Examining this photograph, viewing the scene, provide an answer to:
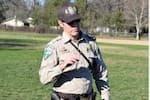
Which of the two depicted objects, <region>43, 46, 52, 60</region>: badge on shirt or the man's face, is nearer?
the man's face

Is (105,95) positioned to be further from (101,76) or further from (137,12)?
(137,12)

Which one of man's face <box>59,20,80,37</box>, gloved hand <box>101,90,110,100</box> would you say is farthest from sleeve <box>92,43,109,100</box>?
man's face <box>59,20,80,37</box>

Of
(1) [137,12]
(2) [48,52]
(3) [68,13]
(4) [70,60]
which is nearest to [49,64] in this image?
(2) [48,52]

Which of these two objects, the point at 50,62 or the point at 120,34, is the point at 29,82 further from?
the point at 120,34

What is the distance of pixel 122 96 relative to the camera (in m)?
13.8

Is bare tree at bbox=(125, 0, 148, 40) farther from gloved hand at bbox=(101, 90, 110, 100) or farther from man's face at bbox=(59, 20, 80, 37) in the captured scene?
man's face at bbox=(59, 20, 80, 37)

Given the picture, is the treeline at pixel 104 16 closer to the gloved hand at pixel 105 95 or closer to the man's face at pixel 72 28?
the gloved hand at pixel 105 95

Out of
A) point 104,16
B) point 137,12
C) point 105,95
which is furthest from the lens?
point 104,16

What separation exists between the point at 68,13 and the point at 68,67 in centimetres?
56

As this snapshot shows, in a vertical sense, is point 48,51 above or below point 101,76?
above

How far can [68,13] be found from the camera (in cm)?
506

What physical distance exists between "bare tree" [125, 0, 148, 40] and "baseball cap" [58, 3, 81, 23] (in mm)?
99852

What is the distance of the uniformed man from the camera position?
5.02 meters

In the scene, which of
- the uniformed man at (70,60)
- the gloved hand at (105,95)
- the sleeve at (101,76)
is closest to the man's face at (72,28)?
the uniformed man at (70,60)
